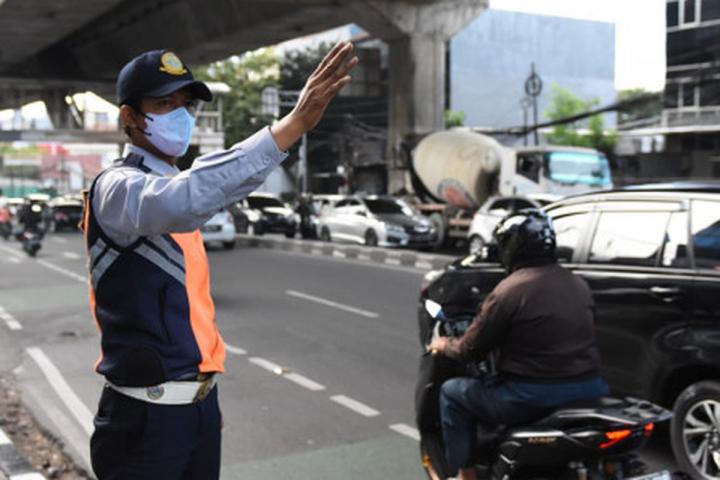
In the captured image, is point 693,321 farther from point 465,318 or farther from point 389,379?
point 389,379

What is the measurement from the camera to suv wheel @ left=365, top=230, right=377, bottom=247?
20.3 metres

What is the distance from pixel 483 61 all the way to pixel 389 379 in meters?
47.9

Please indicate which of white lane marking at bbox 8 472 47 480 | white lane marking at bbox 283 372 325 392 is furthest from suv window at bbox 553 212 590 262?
white lane marking at bbox 8 472 47 480

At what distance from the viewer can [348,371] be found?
23.0ft

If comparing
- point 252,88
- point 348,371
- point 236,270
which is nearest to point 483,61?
point 252,88

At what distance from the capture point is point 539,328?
3.21 m

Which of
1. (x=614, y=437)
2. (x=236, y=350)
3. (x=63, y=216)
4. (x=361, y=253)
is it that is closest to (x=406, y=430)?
(x=614, y=437)

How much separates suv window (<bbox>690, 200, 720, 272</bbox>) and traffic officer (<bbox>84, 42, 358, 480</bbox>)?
300cm

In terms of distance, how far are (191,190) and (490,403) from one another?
6.46ft

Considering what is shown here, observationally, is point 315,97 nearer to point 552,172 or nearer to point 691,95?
point 552,172

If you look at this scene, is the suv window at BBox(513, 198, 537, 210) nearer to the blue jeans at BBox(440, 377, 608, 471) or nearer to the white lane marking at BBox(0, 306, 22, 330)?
the white lane marking at BBox(0, 306, 22, 330)

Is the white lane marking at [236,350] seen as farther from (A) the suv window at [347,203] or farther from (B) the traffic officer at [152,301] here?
(A) the suv window at [347,203]

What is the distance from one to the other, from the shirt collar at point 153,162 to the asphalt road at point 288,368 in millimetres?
2803

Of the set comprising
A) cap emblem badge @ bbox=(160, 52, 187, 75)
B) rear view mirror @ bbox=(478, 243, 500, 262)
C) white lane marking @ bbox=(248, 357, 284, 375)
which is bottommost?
white lane marking @ bbox=(248, 357, 284, 375)
